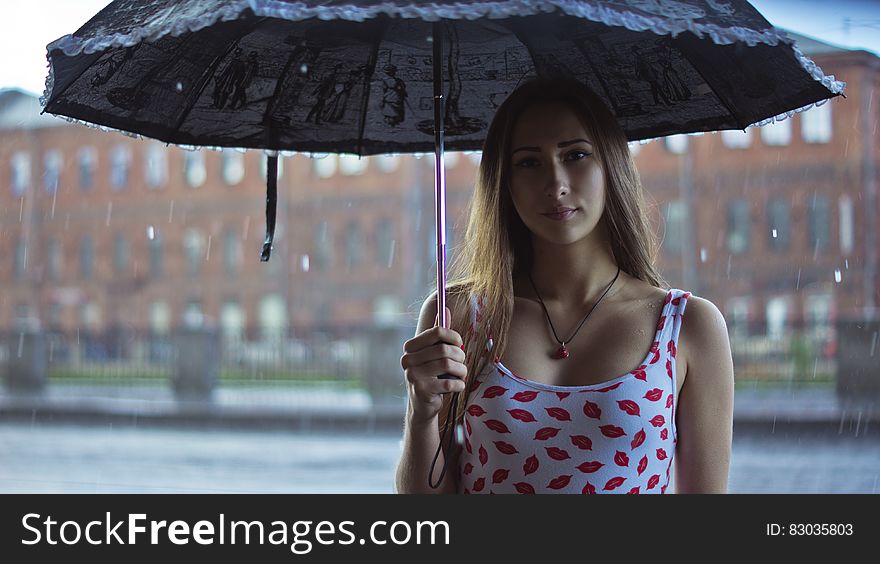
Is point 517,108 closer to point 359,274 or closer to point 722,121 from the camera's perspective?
point 722,121

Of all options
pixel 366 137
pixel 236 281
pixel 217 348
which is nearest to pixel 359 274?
pixel 236 281

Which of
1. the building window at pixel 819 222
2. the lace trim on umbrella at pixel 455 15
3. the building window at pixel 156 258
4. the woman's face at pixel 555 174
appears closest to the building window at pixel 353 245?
Answer: the building window at pixel 156 258

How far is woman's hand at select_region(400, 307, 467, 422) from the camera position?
153 centimetres

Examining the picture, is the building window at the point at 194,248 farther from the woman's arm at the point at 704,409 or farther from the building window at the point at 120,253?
the woman's arm at the point at 704,409

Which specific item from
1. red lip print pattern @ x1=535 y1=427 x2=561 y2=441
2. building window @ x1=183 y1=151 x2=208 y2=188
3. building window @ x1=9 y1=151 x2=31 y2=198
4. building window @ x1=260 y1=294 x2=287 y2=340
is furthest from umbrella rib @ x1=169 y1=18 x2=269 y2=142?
building window @ x1=9 y1=151 x2=31 y2=198

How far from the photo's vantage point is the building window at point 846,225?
23.5m

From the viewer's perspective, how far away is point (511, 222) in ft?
6.12

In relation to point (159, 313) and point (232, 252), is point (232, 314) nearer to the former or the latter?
point (232, 252)

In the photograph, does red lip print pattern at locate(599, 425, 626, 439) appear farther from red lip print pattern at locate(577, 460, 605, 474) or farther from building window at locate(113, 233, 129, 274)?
building window at locate(113, 233, 129, 274)

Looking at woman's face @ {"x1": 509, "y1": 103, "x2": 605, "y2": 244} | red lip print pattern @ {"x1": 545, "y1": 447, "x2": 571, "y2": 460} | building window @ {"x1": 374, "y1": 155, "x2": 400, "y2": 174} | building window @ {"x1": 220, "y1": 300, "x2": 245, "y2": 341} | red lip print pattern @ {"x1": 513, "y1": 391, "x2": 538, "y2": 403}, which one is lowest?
building window @ {"x1": 220, "y1": 300, "x2": 245, "y2": 341}

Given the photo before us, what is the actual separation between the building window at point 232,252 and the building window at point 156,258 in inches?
83.5

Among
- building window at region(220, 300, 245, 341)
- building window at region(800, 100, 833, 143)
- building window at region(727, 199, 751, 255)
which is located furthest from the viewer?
building window at region(220, 300, 245, 341)

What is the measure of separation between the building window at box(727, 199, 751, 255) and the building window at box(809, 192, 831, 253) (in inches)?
62.1

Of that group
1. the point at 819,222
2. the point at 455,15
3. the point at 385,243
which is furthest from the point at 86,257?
the point at 455,15
